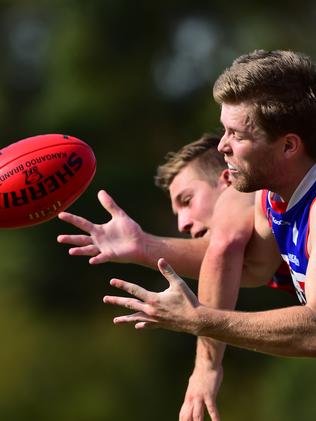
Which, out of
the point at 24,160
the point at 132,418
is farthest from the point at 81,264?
the point at 24,160

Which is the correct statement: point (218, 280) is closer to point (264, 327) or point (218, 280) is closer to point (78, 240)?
point (78, 240)

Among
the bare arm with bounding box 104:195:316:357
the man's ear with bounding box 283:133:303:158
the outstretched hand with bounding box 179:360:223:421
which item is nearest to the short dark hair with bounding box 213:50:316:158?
the man's ear with bounding box 283:133:303:158

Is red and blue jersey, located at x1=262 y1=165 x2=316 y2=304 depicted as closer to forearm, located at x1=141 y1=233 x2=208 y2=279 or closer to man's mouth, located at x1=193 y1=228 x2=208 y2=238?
forearm, located at x1=141 y1=233 x2=208 y2=279

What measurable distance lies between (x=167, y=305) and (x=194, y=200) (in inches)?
78.9

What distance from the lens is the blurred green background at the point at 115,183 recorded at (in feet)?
56.8

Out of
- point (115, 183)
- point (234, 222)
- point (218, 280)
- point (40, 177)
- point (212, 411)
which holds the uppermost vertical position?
point (40, 177)

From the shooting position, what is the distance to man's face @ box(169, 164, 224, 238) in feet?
24.5

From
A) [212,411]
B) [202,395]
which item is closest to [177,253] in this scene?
[202,395]

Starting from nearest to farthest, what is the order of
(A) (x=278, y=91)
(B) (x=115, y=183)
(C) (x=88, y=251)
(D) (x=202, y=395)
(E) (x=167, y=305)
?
(E) (x=167, y=305), (A) (x=278, y=91), (D) (x=202, y=395), (C) (x=88, y=251), (B) (x=115, y=183)

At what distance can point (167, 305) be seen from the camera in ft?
18.2

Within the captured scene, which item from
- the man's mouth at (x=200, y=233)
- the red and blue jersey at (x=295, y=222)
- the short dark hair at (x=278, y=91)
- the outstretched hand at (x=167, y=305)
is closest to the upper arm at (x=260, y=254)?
the red and blue jersey at (x=295, y=222)

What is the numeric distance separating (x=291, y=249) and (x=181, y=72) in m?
15.0

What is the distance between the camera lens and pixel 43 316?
18.6 m

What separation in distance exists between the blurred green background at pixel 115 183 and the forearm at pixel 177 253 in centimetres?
690
